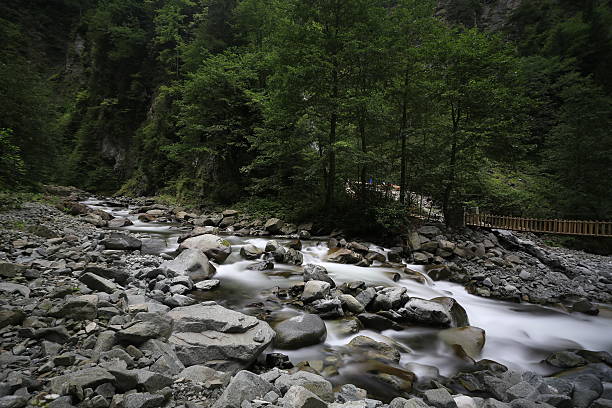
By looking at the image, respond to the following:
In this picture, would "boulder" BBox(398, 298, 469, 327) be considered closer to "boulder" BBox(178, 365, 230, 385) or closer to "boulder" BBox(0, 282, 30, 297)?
"boulder" BBox(178, 365, 230, 385)

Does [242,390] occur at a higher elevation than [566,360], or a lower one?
higher

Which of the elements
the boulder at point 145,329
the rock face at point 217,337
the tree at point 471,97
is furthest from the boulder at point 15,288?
the tree at point 471,97

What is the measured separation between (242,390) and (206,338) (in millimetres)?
1279

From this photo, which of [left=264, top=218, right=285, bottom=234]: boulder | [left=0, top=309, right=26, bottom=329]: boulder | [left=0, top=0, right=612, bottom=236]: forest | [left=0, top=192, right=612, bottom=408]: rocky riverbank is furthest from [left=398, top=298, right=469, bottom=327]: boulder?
[left=264, top=218, right=285, bottom=234]: boulder

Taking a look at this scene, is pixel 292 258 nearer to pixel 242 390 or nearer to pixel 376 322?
pixel 376 322

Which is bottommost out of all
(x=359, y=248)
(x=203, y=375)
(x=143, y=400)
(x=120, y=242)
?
(x=203, y=375)

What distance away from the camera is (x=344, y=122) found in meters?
12.7

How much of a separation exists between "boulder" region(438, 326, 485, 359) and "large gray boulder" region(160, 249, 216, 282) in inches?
203

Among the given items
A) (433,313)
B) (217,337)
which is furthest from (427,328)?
(217,337)

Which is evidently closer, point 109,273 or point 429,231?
point 109,273

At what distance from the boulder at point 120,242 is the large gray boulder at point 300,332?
5905 mm

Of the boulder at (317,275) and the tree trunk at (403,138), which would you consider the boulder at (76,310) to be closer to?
the boulder at (317,275)

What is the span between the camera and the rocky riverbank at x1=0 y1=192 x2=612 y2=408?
2667 mm

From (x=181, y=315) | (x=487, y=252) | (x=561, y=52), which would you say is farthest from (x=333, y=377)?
(x=561, y=52)
